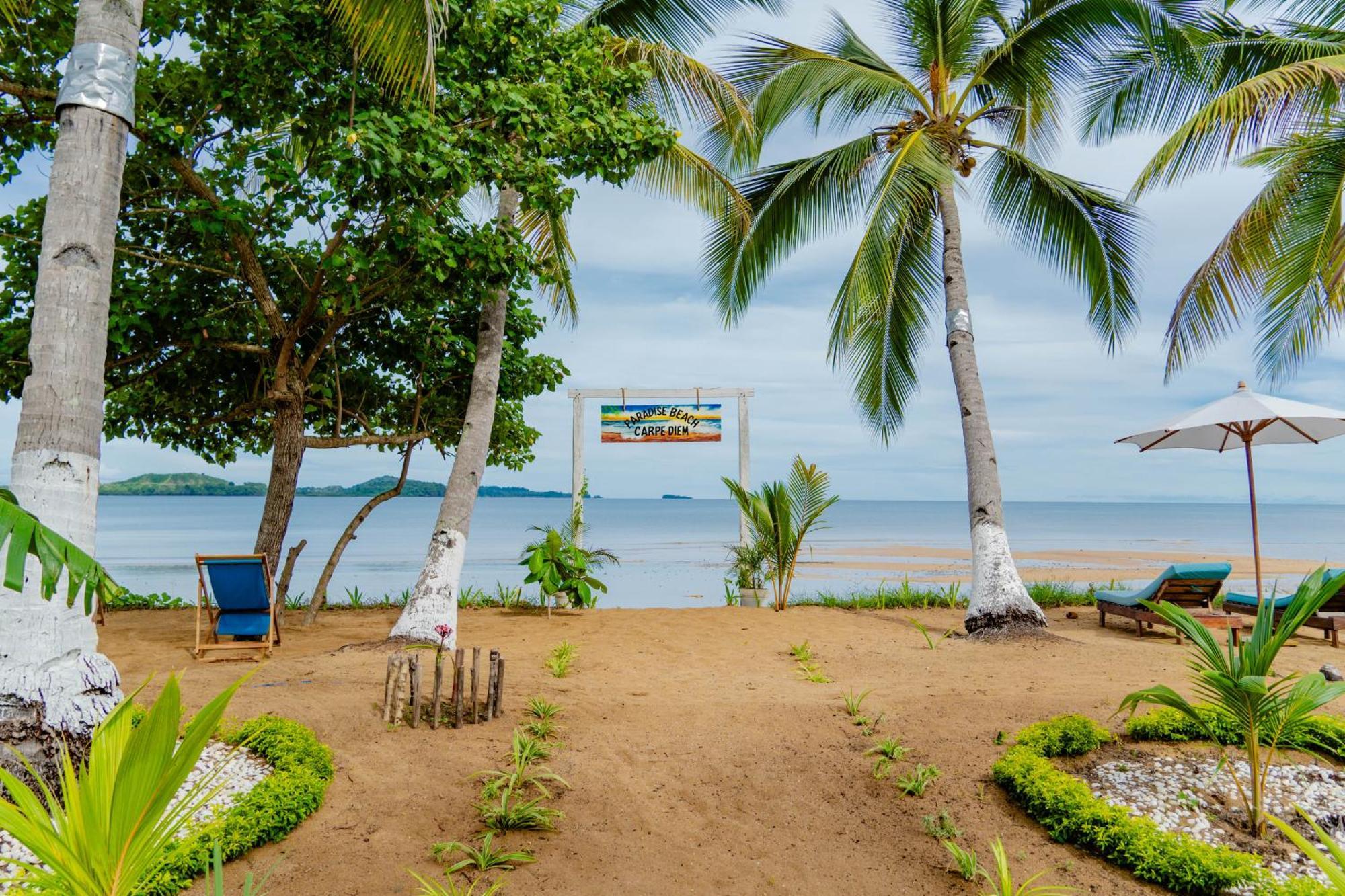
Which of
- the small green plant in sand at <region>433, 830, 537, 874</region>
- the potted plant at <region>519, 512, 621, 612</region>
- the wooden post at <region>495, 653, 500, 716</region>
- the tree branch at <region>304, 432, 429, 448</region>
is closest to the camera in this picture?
the small green plant in sand at <region>433, 830, 537, 874</region>

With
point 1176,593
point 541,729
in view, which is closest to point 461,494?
point 541,729

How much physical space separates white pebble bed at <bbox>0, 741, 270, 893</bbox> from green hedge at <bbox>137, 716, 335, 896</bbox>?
0.04m

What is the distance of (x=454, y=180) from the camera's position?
18.6ft

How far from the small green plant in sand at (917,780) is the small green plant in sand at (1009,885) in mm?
556

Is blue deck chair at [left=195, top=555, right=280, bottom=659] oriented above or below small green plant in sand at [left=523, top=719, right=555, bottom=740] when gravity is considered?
above

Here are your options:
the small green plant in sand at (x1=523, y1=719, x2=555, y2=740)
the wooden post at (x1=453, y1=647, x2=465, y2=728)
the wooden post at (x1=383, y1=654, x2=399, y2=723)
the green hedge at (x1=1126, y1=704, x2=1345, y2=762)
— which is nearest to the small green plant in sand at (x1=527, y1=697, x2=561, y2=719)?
the small green plant in sand at (x1=523, y1=719, x2=555, y2=740)

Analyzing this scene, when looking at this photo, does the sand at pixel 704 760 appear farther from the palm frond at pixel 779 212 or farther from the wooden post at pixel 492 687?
the palm frond at pixel 779 212

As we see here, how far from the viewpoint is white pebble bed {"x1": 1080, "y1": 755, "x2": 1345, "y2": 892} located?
3305 millimetres

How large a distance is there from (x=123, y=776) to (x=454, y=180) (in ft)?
16.0

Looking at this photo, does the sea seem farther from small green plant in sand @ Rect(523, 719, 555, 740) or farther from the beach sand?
small green plant in sand @ Rect(523, 719, 555, 740)

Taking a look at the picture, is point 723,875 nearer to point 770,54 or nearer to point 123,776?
point 123,776

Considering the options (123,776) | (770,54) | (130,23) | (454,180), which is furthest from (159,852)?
(770,54)

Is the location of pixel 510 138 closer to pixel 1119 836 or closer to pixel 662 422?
pixel 662 422

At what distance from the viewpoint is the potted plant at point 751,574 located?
9.12 meters
